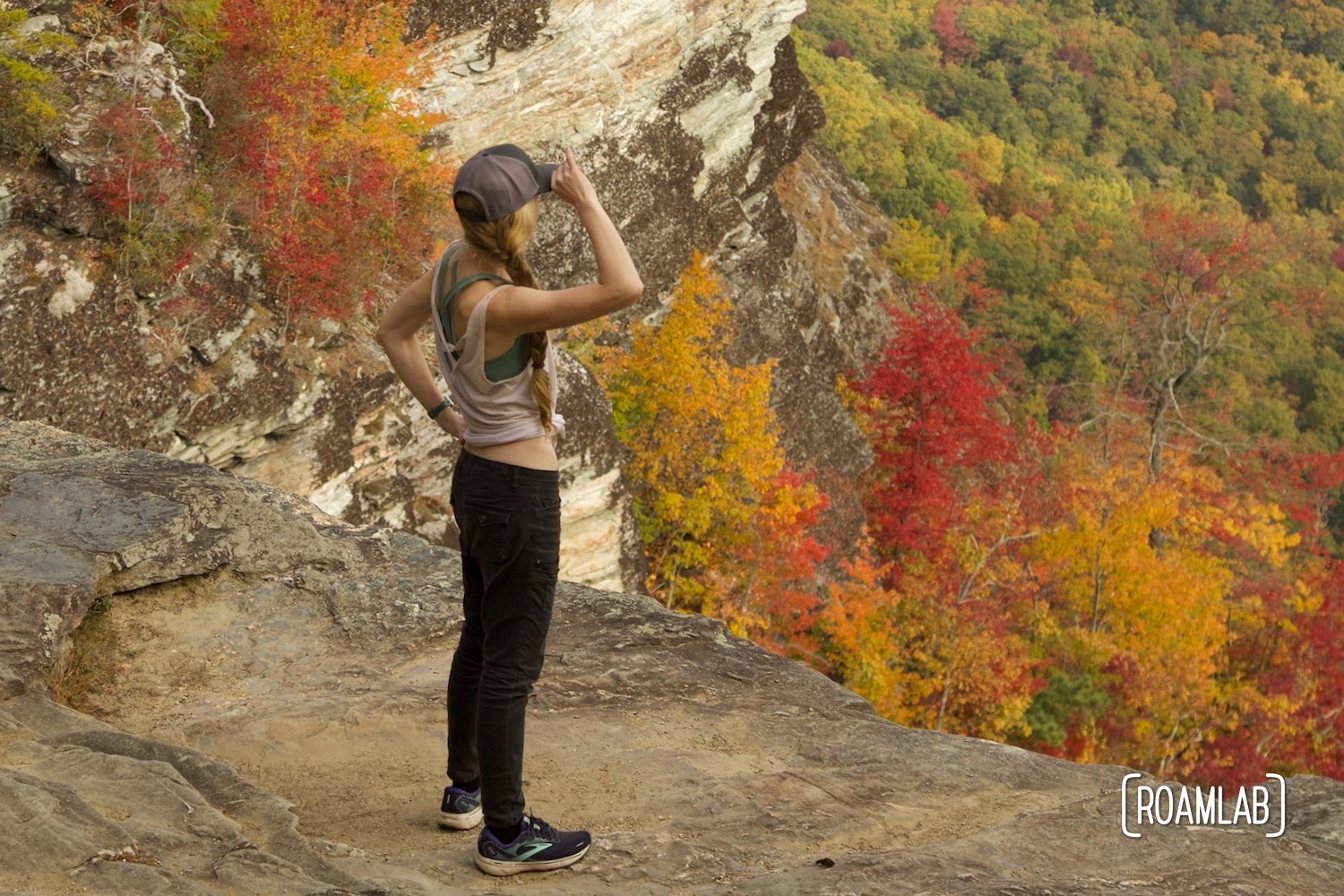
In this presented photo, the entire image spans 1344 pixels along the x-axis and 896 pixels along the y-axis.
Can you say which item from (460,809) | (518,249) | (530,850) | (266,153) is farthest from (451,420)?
(266,153)

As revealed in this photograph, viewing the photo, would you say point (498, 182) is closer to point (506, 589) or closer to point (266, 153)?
point (506, 589)

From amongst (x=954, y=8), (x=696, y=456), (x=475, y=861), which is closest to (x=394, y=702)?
(x=475, y=861)

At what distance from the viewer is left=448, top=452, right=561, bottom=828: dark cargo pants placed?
162 inches

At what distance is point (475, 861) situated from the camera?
429 cm

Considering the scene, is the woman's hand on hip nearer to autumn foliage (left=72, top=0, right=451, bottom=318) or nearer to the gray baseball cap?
the gray baseball cap

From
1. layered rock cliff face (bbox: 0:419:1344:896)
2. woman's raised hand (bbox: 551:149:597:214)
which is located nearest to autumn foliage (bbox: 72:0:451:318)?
layered rock cliff face (bbox: 0:419:1344:896)

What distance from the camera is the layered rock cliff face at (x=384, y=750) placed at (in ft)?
13.4

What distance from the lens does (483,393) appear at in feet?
13.4

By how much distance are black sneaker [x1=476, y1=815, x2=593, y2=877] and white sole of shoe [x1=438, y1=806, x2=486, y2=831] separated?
A: 31 centimetres

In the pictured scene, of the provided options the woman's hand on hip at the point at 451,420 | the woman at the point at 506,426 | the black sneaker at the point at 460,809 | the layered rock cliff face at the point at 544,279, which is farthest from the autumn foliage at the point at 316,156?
the woman at the point at 506,426

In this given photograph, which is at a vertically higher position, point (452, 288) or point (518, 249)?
point (518, 249)

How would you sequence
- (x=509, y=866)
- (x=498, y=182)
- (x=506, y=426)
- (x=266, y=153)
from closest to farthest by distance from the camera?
(x=498, y=182)
(x=506, y=426)
(x=509, y=866)
(x=266, y=153)

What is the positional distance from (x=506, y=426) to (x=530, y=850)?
1.42 m

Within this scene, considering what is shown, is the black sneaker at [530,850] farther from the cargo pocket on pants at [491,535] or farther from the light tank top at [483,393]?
the light tank top at [483,393]
